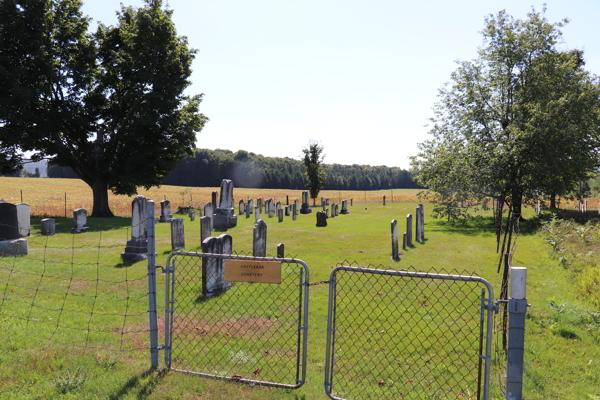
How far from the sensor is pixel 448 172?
2712cm

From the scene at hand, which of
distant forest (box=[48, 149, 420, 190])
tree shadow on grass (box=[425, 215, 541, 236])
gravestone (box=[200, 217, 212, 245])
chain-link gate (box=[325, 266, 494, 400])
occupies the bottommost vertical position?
chain-link gate (box=[325, 266, 494, 400])

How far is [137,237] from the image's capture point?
48.4ft

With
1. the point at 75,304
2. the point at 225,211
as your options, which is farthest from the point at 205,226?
the point at 225,211

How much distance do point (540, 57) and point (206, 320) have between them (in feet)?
85.1

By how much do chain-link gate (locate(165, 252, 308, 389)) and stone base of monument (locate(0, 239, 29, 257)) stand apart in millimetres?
6999

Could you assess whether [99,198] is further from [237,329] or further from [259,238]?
[237,329]

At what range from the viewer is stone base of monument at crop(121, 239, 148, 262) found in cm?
1424

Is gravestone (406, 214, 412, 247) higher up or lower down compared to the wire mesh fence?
higher up

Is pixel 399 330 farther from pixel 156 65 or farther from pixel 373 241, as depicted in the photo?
pixel 156 65

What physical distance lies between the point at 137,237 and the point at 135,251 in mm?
552

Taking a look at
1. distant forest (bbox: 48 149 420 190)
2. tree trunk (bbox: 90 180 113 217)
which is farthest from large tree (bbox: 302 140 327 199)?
distant forest (bbox: 48 149 420 190)

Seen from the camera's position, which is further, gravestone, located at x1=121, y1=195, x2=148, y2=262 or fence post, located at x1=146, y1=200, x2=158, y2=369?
gravestone, located at x1=121, y1=195, x2=148, y2=262

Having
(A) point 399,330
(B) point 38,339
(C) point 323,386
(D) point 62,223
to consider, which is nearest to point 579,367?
(A) point 399,330

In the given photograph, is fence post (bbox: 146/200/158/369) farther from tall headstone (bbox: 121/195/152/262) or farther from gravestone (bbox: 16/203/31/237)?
gravestone (bbox: 16/203/31/237)
